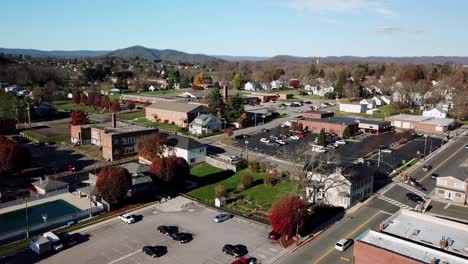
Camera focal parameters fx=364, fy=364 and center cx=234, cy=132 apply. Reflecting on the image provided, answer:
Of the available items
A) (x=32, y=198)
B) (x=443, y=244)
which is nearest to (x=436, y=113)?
(x=443, y=244)

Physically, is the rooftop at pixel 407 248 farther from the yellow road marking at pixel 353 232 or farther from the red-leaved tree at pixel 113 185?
the red-leaved tree at pixel 113 185

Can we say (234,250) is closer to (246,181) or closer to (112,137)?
(246,181)

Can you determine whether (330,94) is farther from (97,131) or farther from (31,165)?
(31,165)

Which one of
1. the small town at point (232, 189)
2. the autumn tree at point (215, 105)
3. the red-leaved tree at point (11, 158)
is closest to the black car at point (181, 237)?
the small town at point (232, 189)

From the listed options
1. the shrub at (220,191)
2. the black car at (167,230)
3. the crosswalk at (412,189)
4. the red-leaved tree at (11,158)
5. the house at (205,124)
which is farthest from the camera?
the house at (205,124)

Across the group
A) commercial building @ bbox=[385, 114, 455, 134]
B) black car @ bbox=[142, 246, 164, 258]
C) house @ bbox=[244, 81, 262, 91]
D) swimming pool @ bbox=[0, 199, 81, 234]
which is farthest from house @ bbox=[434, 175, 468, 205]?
house @ bbox=[244, 81, 262, 91]

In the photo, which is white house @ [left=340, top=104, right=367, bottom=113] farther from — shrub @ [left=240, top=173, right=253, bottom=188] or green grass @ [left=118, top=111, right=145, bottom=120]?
shrub @ [left=240, top=173, right=253, bottom=188]
